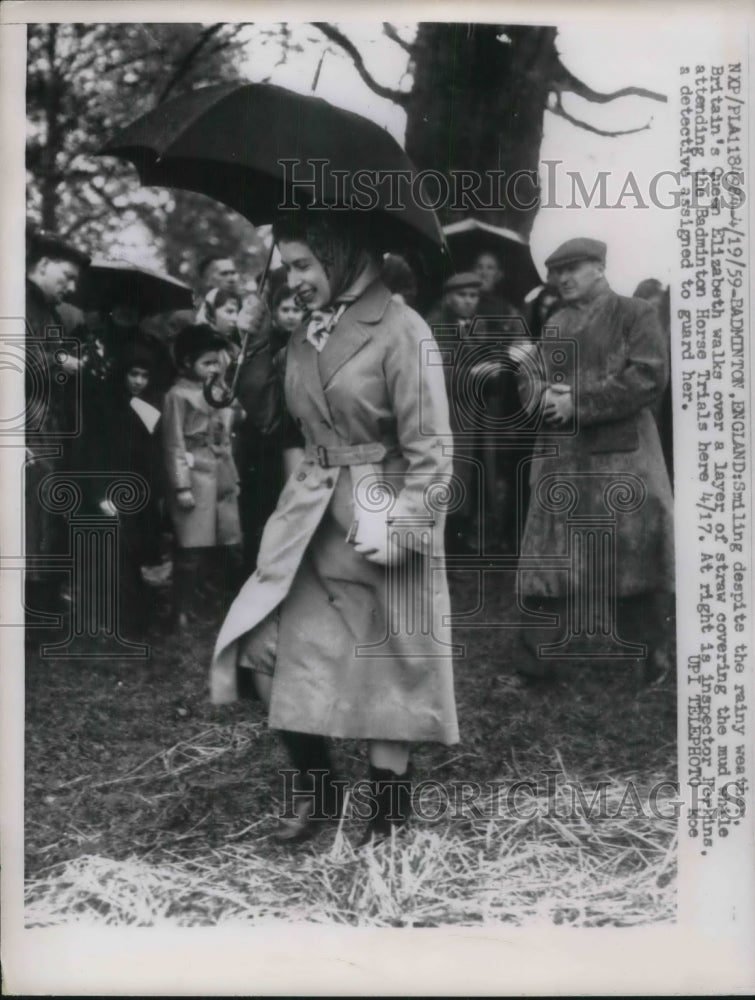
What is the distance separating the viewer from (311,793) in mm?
3518

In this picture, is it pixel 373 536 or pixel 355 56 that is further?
pixel 355 56

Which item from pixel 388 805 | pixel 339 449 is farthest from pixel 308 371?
pixel 388 805

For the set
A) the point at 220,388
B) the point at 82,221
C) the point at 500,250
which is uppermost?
the point at 82,221

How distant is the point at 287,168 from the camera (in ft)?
11.4

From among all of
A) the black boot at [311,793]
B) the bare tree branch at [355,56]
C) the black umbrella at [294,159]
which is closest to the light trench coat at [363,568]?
the black boot at [311,793]

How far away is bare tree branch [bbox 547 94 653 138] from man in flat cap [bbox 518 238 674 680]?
15.7 inches

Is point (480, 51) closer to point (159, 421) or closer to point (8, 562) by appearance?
point (159, 421)

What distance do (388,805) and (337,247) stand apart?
6.43 ft

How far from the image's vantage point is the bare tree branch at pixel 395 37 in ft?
11.6

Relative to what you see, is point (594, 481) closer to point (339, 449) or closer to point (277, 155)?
point (339, 449)

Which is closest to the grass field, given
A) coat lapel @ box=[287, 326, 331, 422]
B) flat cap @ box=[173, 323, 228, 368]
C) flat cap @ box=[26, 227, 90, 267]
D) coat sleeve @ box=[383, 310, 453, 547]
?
coat sleeve @ box=[383, 310, 453, 547]

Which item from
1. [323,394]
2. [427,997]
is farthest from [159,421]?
[427,997]

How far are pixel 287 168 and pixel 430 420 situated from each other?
3.33 feet

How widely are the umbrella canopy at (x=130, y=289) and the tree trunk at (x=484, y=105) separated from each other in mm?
968
